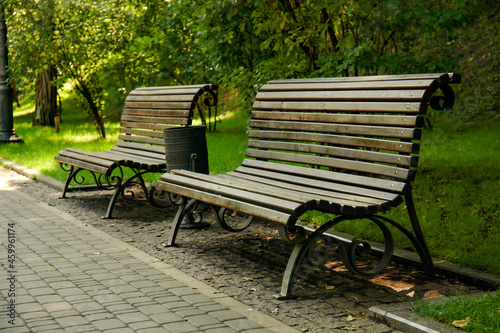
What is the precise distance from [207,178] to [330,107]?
1185 mm

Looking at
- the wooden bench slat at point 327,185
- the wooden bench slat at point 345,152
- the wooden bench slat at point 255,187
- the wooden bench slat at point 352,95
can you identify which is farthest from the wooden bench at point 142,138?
the wooden bench slat at point 327,185

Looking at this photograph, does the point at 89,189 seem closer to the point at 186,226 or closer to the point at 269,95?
the point at 186,226

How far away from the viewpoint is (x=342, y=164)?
4754 mm

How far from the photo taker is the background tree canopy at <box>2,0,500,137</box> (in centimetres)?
716

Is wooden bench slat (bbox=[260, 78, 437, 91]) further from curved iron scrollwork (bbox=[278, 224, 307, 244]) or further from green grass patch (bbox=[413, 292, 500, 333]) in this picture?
green grass patch (bbox=[413, 292, 500, 333])

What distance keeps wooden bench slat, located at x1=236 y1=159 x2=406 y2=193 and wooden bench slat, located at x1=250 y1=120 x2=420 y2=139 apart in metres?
0.33

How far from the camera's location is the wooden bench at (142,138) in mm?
6746

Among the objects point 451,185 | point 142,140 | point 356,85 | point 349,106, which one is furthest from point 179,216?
point 451,185

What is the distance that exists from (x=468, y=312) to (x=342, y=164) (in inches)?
64.2

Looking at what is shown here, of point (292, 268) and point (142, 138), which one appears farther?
point (142, 138)

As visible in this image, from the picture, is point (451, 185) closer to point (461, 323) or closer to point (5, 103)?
point (461, 323)

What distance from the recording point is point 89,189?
28.1ft

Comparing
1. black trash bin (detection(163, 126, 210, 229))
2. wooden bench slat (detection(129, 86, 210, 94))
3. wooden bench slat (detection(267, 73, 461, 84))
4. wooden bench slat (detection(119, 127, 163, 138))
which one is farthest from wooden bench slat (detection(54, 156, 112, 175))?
wooden bench slat (detection(267, 73, 461, 84))

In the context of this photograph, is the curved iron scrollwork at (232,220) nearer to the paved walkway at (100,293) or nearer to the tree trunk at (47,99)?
the paved walkway at (100,293)
